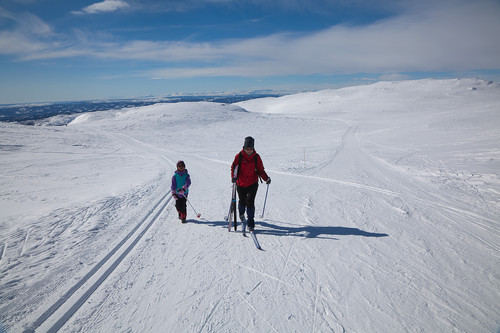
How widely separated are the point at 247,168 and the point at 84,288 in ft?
12.5

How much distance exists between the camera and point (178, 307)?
359cm

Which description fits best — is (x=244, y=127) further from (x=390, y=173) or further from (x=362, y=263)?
(x=362, y=263)

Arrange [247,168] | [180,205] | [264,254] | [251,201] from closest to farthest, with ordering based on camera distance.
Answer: [264,254] → [247,168] → [251,201] → [180,205]

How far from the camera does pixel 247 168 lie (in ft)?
17.6

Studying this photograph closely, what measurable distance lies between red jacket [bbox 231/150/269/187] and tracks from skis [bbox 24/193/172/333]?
297 cm

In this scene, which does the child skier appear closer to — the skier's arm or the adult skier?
the adult skier

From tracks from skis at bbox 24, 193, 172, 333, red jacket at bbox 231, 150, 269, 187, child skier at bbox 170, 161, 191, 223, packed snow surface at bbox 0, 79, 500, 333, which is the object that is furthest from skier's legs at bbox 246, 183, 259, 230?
tracks from skis at bbox 24, 193, 172, 333

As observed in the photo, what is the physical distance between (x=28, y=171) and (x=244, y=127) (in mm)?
22617

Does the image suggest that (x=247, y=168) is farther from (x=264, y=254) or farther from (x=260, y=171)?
(x=264, y=254)

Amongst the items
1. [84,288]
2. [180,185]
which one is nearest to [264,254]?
[180,185]

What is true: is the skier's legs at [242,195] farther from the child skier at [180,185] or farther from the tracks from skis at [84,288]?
the tracks from skis at [84,288]

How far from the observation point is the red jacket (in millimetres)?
5359

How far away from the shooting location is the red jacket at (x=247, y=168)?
5.36 meters

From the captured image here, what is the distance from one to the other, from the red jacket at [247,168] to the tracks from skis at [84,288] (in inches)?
117
